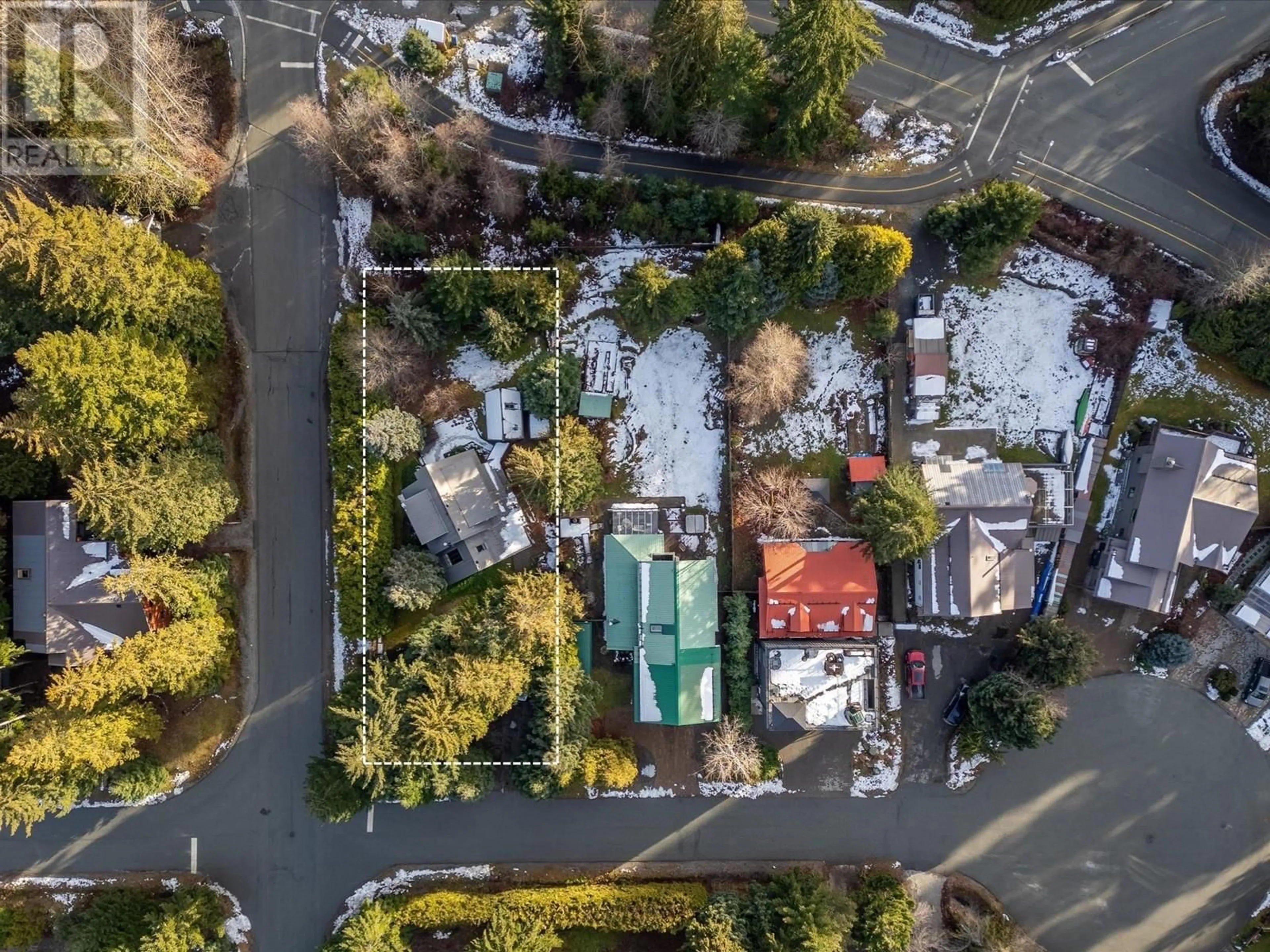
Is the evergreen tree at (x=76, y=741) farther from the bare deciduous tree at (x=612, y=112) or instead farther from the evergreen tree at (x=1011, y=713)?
the evergreen tree at (x=1011, y=713)

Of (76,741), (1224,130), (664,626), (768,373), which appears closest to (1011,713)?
(664,626)

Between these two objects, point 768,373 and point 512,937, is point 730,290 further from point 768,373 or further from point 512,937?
point 512,937

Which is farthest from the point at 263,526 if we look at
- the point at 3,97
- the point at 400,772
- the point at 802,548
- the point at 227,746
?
the point at 802,548

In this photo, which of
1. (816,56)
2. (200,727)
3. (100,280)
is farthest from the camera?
(200,727)

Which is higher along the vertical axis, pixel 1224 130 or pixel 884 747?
pixel 1224 130

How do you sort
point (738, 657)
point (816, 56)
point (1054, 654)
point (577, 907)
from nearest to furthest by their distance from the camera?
point (816, 56), point (1054, 654), point (577, 907), point (738, 657)

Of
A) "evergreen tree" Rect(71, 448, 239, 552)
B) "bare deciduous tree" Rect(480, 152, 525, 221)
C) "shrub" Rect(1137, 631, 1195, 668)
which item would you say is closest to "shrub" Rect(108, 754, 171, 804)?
"evergreen tree" Rect(71, 448, 239, 552)
